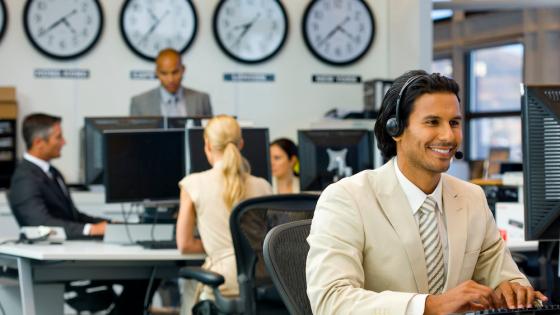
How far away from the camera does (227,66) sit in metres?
8.32

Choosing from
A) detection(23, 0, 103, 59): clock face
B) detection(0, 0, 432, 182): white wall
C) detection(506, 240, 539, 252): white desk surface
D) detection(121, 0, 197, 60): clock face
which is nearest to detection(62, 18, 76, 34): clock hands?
detection(23, 0, 103, 59): clock face

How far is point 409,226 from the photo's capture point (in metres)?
2.20

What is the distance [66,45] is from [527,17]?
571 centimetres

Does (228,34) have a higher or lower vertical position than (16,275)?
higher

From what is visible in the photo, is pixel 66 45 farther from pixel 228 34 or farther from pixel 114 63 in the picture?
pixel 228 34

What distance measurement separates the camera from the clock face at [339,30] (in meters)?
8.58

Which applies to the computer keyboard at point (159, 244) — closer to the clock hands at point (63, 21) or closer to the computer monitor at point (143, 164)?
the computer monitor at point (143, 164)

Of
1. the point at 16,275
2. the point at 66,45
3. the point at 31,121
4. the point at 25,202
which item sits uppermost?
the point at 66,45

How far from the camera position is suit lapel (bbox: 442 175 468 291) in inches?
87.0

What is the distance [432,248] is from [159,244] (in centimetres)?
281

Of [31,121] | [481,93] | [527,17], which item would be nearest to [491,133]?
[481,93]

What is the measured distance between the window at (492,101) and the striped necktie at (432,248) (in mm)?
10210

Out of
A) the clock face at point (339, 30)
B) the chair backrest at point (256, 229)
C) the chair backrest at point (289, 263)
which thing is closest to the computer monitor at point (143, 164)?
the chair backrest at point (256, 229)

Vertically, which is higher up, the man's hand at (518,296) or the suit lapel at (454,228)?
the suit lapel at (454,228)
